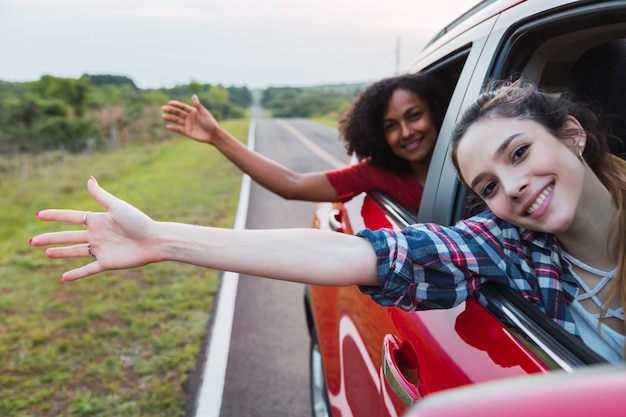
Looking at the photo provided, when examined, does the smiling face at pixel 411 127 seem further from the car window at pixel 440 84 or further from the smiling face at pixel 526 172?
the smiling face at pixel 526 172

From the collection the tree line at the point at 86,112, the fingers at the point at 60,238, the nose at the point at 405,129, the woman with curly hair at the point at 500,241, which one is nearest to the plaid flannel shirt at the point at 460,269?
the woman with curly hair at the point at 500,241

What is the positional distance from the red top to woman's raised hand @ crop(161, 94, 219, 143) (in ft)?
2.58

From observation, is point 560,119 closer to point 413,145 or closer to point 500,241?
point 500,241

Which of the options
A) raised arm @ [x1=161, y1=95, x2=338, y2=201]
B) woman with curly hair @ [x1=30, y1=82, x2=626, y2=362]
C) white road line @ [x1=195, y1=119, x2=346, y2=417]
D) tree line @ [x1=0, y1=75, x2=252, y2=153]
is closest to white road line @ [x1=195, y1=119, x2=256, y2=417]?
white road line @ [x1=195, y1=119, x2=346, y2=417]

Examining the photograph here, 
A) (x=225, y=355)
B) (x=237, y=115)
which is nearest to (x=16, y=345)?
(x=225, y=355)

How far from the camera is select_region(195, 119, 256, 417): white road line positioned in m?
3.03

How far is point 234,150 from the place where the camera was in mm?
3070

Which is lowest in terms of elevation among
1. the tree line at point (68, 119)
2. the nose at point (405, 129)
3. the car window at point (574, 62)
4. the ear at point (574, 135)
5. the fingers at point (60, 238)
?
the tree line at point (68, 119)

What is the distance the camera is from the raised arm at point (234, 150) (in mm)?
3012

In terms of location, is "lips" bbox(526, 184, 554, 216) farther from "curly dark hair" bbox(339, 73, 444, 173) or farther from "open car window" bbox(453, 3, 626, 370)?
"curly dark hair" bbox(339, 73, 444, 173)

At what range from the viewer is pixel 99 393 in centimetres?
312

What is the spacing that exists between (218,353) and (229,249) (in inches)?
100

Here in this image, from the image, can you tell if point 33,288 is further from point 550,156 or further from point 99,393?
point 550,156

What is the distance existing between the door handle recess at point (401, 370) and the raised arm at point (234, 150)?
63.8 inches
